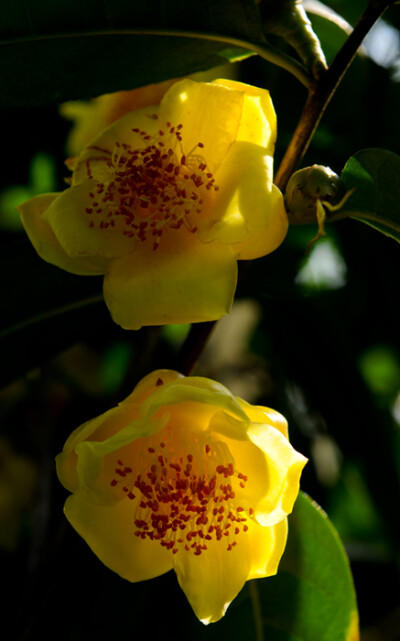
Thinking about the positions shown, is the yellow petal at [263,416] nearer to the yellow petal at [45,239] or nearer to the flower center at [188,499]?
the flower center at [188,499]

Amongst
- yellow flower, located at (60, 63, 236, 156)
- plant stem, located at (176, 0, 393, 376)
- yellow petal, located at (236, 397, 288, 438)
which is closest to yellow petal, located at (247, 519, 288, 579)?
yellow petal, located at (236, 397, 288, 438)

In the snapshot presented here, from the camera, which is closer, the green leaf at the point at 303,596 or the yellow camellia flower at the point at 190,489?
the yellow camellia flower at the point at 190,489

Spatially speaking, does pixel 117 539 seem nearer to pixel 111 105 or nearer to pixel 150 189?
pixel 150 189

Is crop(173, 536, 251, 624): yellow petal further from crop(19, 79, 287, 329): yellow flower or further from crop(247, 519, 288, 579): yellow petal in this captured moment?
crop(19, 79, 287, 329): yellow flower

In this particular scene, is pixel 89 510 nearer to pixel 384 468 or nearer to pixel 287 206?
pixel 287 206

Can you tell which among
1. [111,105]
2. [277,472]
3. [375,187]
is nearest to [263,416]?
[277,472]

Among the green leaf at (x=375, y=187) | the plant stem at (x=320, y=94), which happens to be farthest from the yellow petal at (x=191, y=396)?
the green leaf at (x=375, y=187)

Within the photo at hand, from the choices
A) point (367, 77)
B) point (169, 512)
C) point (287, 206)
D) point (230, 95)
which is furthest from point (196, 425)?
point (367, 77)
